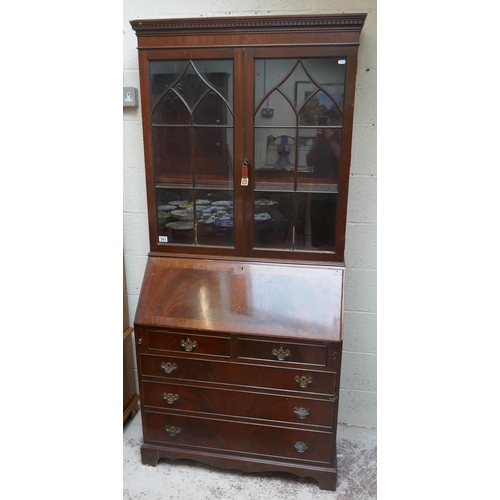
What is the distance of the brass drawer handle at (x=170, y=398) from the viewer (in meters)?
1.88

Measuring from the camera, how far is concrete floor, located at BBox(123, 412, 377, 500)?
5.96ft

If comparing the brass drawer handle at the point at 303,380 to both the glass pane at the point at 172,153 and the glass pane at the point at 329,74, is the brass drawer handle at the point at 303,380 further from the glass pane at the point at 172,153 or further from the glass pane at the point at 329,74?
the glass pane at the point at 329,74

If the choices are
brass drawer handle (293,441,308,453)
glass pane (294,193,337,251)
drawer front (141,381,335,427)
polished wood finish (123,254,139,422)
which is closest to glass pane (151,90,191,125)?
glass pane (294,193,337,251)

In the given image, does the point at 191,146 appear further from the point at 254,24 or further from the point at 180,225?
the point at 254,24

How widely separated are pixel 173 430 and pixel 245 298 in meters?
0.77

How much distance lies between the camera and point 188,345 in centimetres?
180

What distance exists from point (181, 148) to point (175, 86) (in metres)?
0.27

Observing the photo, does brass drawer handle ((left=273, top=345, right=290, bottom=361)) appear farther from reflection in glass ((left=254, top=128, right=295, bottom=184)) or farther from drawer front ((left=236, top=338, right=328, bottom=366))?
reflection in glass ((left=254, top=128, right=295, bottom=184))

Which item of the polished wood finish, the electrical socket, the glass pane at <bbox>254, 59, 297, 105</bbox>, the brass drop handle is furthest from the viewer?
the polished wood finish

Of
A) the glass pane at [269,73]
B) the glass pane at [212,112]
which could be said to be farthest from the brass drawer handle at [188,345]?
the glass pane at [269,73]

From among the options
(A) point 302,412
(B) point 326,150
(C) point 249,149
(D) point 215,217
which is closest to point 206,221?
(D) point 215,217

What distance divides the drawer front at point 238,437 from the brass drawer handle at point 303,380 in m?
0.23

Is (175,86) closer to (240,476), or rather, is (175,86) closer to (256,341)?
(256,341)

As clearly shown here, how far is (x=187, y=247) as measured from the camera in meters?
1.93
